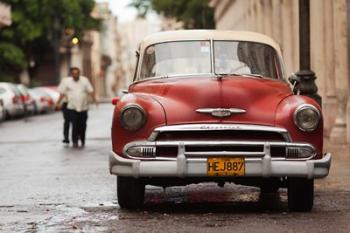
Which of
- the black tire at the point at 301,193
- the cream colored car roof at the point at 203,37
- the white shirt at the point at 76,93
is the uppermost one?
the cream colored car roof at the point at 203,37

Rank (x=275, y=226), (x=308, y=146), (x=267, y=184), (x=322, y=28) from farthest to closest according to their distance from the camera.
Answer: (x=322, y=28) → (x=267, y=184) → (x=308, y=146) → (x=275, y=226)

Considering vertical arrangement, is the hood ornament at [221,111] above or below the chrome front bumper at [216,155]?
above

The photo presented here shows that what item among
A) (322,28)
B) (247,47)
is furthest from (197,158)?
(322,28)

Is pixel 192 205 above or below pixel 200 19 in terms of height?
below

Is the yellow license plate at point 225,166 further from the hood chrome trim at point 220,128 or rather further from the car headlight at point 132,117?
the car headlight at point 132,117

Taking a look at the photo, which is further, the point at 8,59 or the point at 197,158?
the point at 8,59

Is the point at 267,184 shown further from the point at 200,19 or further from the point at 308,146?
the point at 200,19

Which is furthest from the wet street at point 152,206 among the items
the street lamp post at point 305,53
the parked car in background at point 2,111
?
the parked car in background at point 2,111

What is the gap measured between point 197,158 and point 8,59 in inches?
2103

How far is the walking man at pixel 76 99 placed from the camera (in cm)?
2000

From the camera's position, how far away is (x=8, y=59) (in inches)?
2389

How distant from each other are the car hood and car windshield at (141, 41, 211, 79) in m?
0.49

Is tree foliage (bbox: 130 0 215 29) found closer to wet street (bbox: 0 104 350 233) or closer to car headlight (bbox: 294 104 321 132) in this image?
wet street (bbox: 0 104 350 233)

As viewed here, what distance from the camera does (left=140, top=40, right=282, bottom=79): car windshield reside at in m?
9.98
